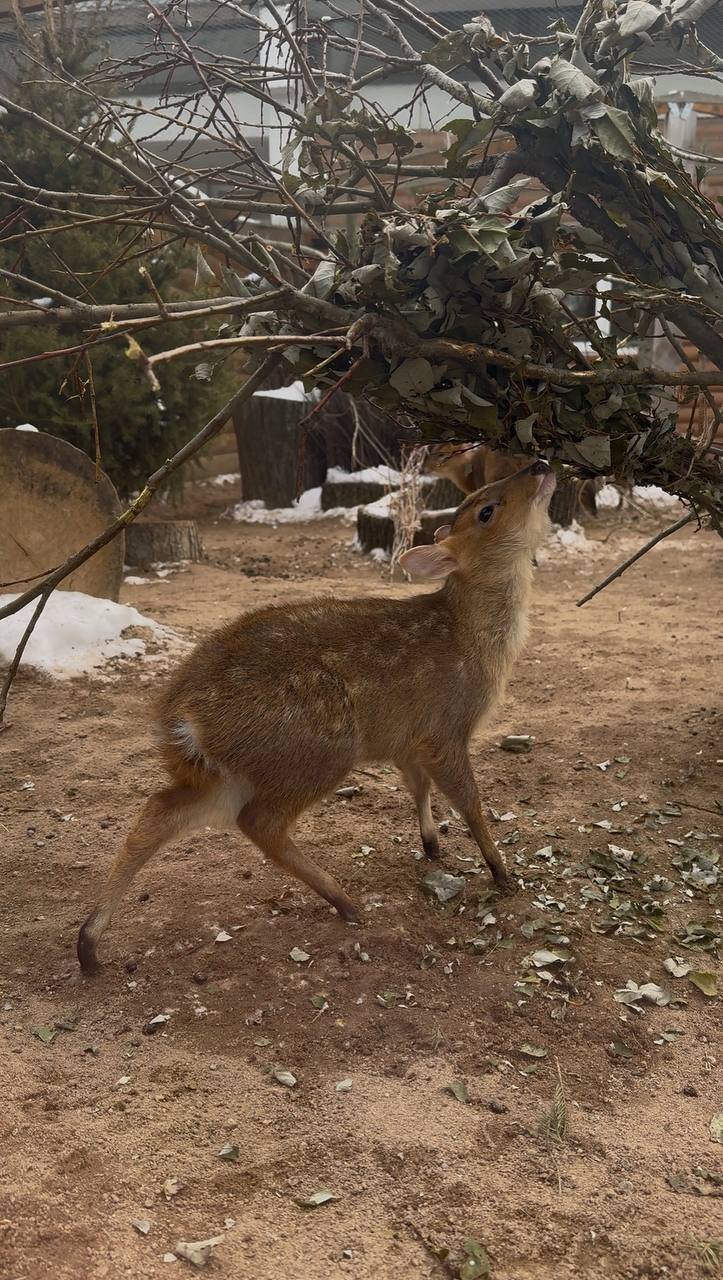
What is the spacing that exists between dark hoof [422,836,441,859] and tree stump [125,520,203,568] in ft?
17.3

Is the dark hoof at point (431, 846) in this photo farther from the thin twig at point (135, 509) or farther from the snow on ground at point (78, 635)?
the snow on ground at point (78, 635)

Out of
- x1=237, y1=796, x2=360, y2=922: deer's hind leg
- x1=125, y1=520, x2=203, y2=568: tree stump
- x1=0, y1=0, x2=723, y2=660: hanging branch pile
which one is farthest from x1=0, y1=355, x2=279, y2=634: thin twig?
x1=125, y1=520, x2=203, y2=568: tree stump

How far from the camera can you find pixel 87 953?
121 inches

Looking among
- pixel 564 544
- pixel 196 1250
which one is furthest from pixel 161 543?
pixel 196 1250

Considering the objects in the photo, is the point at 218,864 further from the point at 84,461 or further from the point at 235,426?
Answer: the point at 235,426

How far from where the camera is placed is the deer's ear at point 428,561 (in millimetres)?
3732

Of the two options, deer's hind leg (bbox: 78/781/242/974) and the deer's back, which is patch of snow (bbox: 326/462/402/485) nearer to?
the deer's back

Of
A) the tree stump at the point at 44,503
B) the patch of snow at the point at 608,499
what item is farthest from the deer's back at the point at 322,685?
the patch of snow at the point at 608,499

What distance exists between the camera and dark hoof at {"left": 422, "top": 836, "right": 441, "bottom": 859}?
3805 mm

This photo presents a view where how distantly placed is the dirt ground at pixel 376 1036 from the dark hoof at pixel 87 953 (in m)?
0.05

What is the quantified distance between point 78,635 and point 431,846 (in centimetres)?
283

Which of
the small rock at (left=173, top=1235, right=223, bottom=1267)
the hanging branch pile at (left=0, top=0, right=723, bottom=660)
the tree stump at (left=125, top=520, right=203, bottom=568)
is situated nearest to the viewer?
the small rock at (left=173, top=1235, right=223, bottom=1267)

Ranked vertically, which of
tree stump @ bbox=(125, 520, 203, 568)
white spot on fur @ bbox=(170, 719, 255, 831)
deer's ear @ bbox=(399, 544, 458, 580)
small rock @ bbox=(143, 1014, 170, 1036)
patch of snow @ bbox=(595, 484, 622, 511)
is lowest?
small rock @ bbox=(143, 1014, 170, 1036)

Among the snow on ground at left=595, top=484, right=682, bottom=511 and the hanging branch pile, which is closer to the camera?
the hanging branch pile
